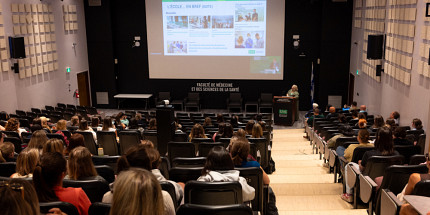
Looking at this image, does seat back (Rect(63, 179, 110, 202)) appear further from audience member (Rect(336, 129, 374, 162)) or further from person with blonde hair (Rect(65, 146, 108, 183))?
audience member (Rect(336, 129, 374, 162))

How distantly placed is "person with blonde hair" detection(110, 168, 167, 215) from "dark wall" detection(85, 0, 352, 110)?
51.4 feet

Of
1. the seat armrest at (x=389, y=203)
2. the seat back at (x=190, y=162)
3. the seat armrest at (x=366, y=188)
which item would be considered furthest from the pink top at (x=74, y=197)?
the seat armrest at (x=366, y=188)

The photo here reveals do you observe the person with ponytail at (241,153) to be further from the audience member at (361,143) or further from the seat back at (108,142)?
the seat back at (108,142)

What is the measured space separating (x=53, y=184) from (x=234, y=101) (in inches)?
571

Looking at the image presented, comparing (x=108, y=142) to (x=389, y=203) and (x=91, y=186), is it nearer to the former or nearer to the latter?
(x=91, y=186)

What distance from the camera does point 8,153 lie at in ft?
17.3

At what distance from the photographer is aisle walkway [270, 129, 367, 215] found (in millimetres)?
5336

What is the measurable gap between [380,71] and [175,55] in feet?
28.5

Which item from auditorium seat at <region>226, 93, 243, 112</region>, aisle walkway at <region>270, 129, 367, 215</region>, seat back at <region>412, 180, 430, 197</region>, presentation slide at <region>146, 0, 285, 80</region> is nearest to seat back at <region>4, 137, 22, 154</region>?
aisle walkway at <region>270, 129, 367, 215</region>

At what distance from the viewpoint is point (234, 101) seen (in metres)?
17.5

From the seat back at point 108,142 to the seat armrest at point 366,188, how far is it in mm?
4612

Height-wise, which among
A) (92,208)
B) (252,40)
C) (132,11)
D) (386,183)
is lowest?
(386,183)

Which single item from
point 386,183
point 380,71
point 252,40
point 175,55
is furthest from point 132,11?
point 386,183

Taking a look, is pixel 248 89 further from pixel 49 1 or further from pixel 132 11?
pixel 49 1
